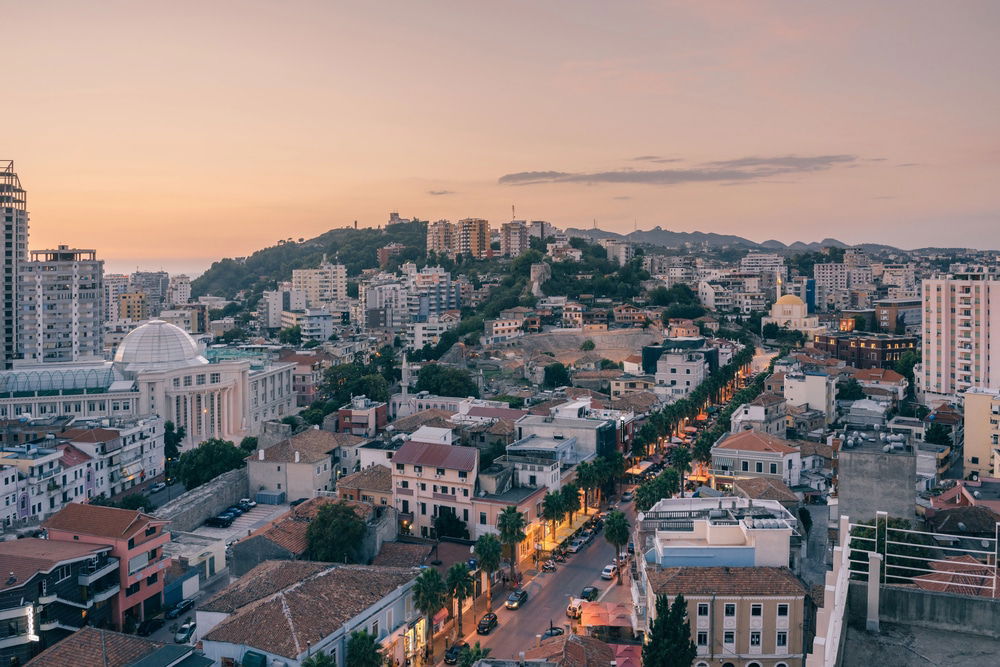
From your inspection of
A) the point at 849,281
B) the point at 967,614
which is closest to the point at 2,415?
the point at 967,614

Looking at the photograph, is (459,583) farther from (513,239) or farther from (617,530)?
(513,239)

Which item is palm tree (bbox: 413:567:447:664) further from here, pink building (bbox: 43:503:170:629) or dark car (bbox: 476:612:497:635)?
pink building (bbox: 43:503:170:629)

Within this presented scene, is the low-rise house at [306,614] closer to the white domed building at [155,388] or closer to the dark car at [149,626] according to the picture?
the dark car at [149,626]

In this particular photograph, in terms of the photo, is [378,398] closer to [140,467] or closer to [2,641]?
[140,467]

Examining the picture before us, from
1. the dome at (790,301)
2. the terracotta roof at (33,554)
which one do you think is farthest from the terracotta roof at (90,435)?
the dome at (790,301)

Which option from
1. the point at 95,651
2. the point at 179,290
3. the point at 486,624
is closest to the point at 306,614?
the point at 95,651
